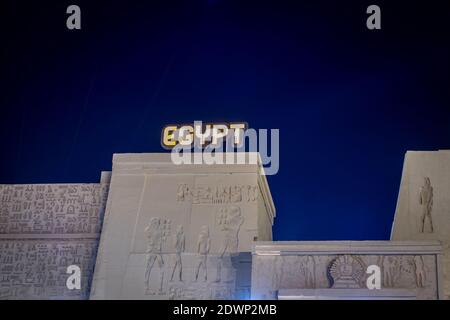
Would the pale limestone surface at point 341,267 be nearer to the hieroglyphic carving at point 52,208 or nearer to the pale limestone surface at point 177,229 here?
the pale limestone surface at point 177,229

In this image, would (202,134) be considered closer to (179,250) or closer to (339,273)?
(179,250)

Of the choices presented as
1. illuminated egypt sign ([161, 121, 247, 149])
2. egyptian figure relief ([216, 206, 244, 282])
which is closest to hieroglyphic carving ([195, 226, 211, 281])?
egyptian figure relief ([216, 206, 244, 282])

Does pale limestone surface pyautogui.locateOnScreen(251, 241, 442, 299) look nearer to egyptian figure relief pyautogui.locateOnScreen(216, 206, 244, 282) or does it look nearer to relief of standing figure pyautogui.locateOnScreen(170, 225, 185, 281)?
egyptian figure relief pyautogui.locateOnScreen(216, 206, 244, 282)

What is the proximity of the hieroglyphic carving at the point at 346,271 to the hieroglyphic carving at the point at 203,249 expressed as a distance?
5.10 metres

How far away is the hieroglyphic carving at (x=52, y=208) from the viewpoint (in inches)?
1156

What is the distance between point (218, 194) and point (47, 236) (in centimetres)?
763

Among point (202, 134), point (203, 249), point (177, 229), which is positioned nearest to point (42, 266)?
point (177, 229)

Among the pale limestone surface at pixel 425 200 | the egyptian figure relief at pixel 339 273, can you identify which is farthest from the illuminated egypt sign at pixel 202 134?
the egyptian figure relief at pixel 339 273

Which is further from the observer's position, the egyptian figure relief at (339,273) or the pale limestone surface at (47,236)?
the pale limestone surface at (47,236)

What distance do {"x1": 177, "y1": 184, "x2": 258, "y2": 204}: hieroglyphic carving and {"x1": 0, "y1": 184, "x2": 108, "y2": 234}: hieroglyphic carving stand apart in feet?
13.3

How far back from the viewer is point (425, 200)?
26344mm

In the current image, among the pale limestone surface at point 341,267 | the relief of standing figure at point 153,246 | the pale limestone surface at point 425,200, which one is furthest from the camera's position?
the pale limestone surface at point 425,200

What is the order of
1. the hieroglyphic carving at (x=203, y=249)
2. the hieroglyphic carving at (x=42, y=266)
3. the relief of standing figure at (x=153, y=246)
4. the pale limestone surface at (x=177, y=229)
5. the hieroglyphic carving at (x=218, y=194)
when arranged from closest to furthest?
the pale limestone surface at (x=177, y=229) < the hieroglyphic carving at (x=203, y=249) < the relief of standing figure at (x=153, y=246) < the hieroglyphic carving at (x=218, y=194) < the hieroglyphic carving at (x=42, y=266)
